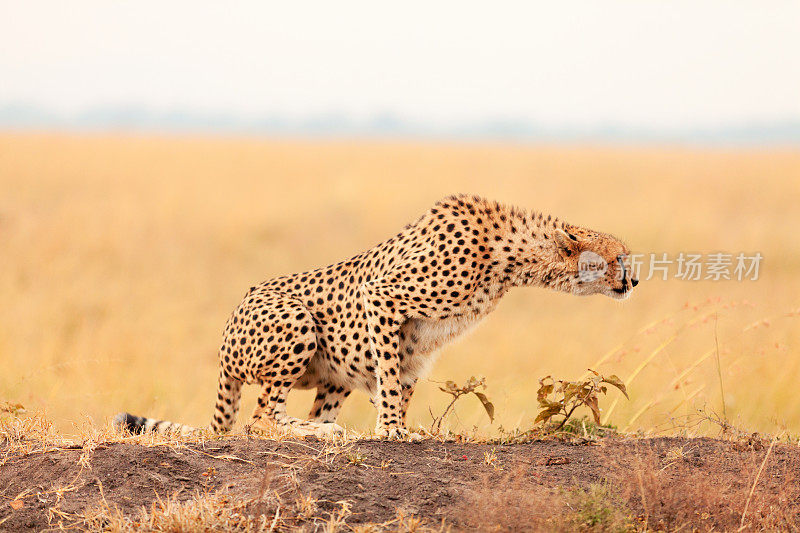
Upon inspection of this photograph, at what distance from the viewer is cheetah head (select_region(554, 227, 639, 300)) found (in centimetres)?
447

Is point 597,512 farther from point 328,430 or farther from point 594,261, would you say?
point 594,261

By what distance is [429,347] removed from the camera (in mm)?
4426

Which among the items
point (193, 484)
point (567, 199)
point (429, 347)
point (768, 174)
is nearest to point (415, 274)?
point (429, 347)

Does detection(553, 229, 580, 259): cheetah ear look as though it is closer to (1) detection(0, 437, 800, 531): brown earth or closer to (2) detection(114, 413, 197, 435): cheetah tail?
(1) detection(0, 437, 800, 531): brown earth

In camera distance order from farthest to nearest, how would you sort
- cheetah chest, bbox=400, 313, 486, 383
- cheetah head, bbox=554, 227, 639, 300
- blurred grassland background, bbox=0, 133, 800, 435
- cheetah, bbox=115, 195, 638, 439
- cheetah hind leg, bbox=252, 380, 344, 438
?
blurred grassland background, bbox=0, 133, 800, 435
cheetah head, bbox=554, 227, 639, 300
cheetah chest, bbox=400, 313, 486, 383
cheetah, bbox=115, 195, 638, 439
cheetah hind leg, bbox=252, 380, 344, 438

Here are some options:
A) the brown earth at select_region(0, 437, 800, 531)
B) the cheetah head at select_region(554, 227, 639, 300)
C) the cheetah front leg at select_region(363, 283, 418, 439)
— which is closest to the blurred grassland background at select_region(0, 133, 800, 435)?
the cheetah head at select_region(554, 227, 639, 300)

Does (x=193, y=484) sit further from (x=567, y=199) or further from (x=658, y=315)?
(x=567, y=199)

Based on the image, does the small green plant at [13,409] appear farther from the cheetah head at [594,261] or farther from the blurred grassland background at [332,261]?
the cheetah head at [594,261]

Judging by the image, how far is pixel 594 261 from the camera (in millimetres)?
4477

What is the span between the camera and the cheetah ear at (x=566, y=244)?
4.43m

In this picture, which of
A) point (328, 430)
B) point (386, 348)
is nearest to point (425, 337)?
point (386, 348)

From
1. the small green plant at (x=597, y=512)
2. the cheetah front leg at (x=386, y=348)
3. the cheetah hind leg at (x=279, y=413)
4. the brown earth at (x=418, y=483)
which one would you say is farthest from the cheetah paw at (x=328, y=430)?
the small green plant at (x=597, y=512)

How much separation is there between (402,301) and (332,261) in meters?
9.22

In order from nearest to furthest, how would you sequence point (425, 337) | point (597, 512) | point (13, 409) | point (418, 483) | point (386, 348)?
point (597, 512), point (418, 483), point (13, 409), point (386, 348), point (425, 337)
